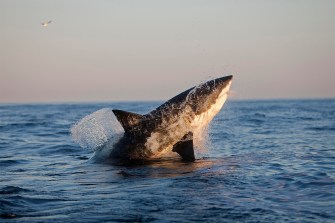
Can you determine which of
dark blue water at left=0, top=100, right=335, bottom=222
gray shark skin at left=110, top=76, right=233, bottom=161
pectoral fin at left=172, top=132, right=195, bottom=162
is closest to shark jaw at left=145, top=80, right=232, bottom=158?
gray shark skin at left=110, top=76, right=233, bottom=161

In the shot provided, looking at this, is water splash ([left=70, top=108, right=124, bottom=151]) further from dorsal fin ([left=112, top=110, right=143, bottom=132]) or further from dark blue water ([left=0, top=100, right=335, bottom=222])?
dorsal fin ([left=112, top=110, right=143, bottom=132])

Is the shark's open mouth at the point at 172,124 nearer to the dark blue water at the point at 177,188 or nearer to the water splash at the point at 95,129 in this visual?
the dark blue water at the point at 177,188

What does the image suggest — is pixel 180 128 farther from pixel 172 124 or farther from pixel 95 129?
pixel 95 129

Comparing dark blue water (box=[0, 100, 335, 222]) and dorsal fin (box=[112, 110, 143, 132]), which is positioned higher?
dorsal fin (box=[112, 110, 143, 132])

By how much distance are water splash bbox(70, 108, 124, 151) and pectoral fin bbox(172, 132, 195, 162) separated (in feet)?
11.5

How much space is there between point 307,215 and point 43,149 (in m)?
14.0

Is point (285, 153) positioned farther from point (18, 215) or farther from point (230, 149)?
point (18, 215)

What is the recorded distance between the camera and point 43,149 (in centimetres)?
1936

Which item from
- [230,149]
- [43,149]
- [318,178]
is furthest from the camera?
[43,149]

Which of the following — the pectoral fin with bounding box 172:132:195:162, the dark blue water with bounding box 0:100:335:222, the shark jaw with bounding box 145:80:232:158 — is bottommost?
the dark blue water with bounding box 0:100:335:222

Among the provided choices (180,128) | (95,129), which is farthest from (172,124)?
(95,129)

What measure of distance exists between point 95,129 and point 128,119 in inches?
189

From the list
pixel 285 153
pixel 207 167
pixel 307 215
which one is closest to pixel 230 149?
pixel 285 153

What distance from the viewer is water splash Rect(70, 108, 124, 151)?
17.5 meters
